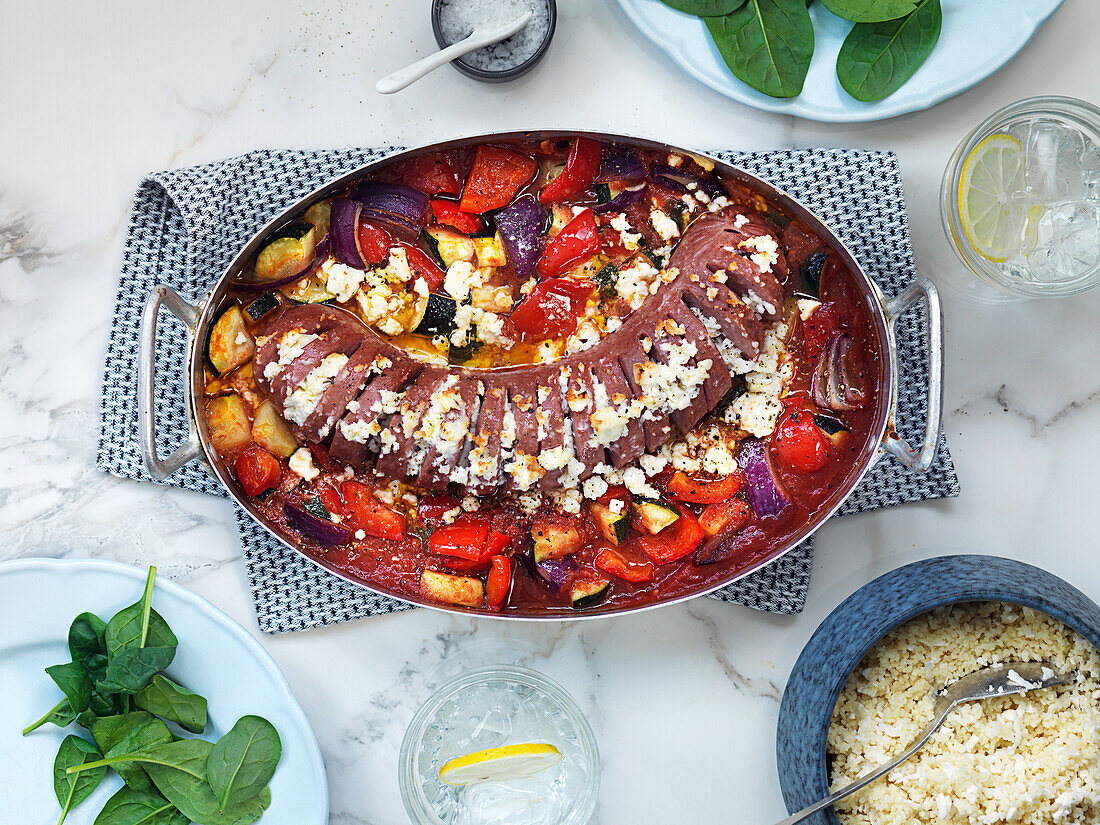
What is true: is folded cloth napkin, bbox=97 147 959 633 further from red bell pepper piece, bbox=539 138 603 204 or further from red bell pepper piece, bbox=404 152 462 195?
red bell pepper piece, bbox=539 138 603 204

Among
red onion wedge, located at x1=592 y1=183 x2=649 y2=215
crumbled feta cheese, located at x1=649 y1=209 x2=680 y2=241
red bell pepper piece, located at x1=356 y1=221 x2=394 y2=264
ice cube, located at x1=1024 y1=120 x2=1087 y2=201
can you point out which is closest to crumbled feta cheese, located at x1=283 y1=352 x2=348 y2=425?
red bell pepper piece, located at x1=356 y1=221 x2=394 y2=264

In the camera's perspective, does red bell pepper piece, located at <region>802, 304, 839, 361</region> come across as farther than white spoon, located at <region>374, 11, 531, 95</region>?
Yes

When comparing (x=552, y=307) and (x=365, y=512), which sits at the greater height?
(x=552, y=307)

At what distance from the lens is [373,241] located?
8.41 ft

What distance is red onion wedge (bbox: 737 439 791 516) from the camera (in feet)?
8.52

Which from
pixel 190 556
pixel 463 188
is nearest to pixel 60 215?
pixel 190 556

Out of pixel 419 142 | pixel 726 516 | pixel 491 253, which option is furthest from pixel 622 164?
pixel 726 516

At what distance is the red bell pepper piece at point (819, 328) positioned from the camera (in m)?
2.60

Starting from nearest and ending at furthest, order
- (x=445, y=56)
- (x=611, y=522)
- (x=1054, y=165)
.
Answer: (x=445, y=56) < (x=611, y=522) < (x=1054, y=165)

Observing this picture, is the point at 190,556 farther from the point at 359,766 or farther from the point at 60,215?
the point at 60,215

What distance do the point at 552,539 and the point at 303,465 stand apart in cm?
76

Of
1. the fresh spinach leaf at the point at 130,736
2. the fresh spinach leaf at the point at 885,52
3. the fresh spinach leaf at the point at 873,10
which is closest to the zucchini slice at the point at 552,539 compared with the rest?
the fresh spinach leaf at the point at 130,736

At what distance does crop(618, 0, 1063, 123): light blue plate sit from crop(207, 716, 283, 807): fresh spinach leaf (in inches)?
93.7

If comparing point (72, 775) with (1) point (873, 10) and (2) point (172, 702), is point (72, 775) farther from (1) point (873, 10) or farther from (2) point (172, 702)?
(1) point (873, 10)
